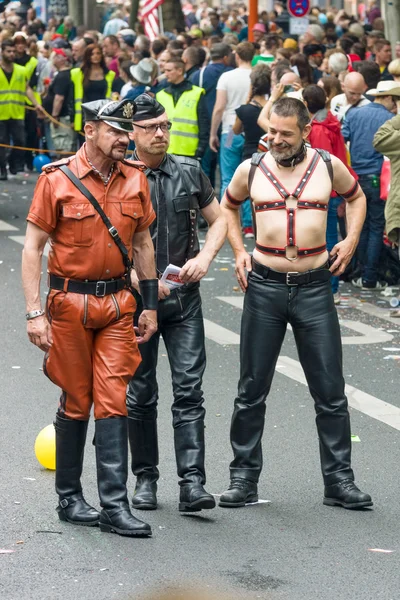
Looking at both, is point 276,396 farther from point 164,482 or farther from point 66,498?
point 66,498

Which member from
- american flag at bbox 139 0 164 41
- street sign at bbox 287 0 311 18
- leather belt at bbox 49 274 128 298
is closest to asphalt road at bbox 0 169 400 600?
leather belt at bbox 49 274 128 298

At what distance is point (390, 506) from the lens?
646 cm

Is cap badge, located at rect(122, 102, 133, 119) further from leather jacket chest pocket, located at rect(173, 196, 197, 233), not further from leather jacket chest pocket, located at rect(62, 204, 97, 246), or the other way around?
leather jacket chest pocket, located at rect(173, 196, 197, 233)

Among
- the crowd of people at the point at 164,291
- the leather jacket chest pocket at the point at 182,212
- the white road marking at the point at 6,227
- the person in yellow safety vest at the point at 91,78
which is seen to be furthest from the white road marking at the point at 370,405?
the person in yellow safety vest at the point at 91,78

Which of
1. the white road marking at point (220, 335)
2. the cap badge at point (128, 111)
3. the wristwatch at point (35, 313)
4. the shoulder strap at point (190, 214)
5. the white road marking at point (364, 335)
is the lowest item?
the white road marking at point (364, 335)

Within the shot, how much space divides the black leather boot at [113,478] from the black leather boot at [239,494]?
2.13 feet

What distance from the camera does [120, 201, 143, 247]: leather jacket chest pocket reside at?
5922mm

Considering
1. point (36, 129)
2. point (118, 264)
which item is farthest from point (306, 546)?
point (36, 129)

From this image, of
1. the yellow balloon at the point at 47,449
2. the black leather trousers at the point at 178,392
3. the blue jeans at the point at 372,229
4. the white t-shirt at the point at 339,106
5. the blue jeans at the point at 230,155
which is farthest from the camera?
the blue jeans at the point at 230,155

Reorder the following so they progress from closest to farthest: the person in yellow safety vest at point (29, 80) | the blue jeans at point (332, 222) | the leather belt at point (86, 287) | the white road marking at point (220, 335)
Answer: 1. the leather belt at point (86, 287)
2. the white road marking at point (220, 335)
3. the blue jeans at point (332, 222)
4. the person in yellow safety vest at point (29, 80)

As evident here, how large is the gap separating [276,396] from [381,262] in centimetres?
454

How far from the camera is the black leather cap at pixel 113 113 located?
19.0 feet

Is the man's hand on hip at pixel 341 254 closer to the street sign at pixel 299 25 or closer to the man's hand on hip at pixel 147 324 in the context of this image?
the man's hand on hip at pixel 147 324

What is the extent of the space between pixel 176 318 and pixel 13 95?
45.3 feet
